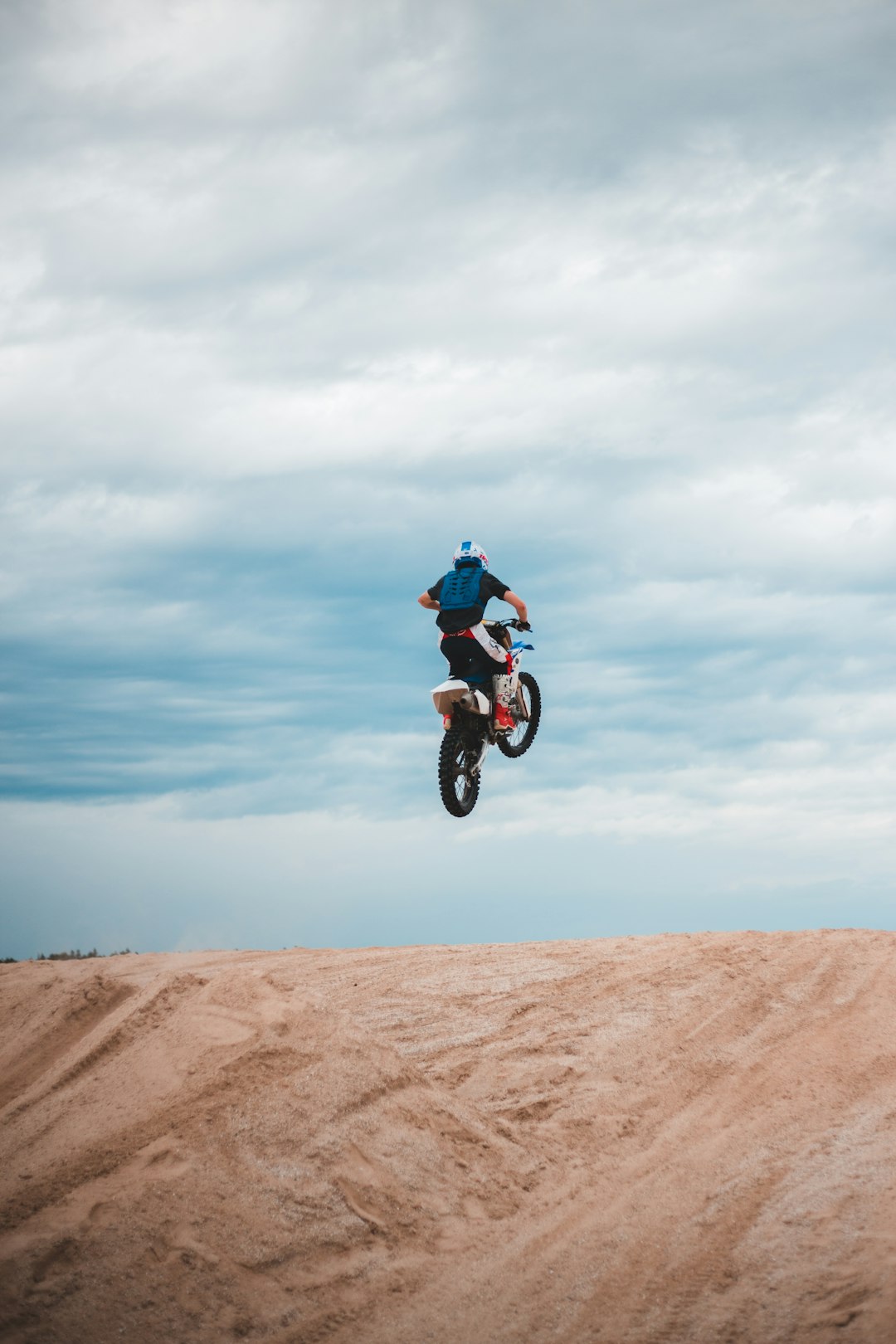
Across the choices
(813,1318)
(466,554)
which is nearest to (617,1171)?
(813,1318)

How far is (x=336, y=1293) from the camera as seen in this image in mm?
7383

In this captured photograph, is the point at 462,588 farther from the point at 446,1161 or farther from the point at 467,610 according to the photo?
the point at 446,1161

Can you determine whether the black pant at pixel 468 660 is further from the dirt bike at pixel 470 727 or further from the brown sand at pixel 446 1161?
the brown sand at pixel 446 1161

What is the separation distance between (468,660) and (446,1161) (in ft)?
23.1

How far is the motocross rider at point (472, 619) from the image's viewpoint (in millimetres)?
14094

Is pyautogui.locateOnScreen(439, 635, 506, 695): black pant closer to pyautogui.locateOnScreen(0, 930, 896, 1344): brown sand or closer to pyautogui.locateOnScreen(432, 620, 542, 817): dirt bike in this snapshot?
pyautogui.locateOnScreen(432, 620, 542, 817): dirt bike

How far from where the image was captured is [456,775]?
14133 millimetres

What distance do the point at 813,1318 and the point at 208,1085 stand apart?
4.86 metres

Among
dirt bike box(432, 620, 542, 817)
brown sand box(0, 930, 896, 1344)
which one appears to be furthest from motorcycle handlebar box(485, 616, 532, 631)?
brown sand box(0, 930, 896, 1344)

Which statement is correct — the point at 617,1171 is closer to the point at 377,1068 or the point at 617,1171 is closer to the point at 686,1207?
the point at 686,1207

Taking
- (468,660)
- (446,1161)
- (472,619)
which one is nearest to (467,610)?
(472,619)

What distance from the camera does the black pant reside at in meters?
14.4

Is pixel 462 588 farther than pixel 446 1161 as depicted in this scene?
Yes

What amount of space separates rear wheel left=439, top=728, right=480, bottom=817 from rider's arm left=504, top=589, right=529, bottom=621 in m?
1.81
